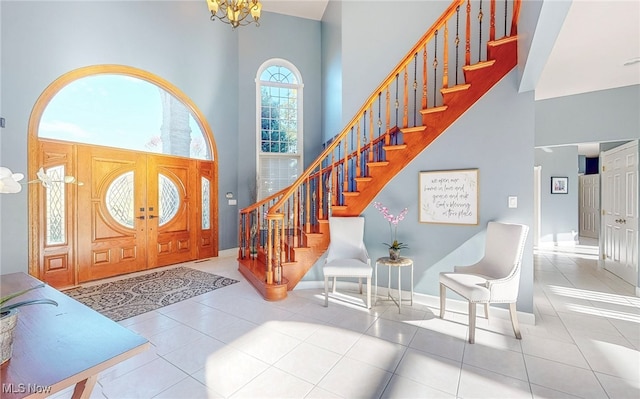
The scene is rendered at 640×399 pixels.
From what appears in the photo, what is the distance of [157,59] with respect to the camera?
190 inches

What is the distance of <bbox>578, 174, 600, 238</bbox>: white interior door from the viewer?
7.68 meters

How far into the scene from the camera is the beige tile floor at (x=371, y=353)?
1.87 meters

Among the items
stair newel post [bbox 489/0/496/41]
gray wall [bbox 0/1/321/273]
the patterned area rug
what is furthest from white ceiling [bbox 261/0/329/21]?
the patterned area rug

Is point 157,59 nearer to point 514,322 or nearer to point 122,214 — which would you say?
point 122,214

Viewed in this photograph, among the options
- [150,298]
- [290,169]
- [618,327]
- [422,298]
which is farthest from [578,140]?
[150,298]

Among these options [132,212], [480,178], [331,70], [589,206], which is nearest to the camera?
[480,178]

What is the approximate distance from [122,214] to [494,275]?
5.24 meters

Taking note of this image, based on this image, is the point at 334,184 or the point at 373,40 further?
the point at 373,40

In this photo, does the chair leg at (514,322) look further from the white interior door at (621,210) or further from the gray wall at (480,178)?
the white interior door at (621,210)

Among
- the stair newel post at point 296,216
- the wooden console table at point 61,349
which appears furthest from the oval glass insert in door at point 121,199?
the wooden console table at point 61,349

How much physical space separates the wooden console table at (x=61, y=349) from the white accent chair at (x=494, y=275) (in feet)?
8.23

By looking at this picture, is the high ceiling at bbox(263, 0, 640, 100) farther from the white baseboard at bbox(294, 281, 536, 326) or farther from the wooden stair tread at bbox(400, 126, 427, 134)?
the white baseboard at bbox(294, 281, 536, 326)

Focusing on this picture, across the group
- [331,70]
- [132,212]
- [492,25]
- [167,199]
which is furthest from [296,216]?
[331,70]

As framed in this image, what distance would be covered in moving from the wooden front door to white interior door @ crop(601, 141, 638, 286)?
277 inches
